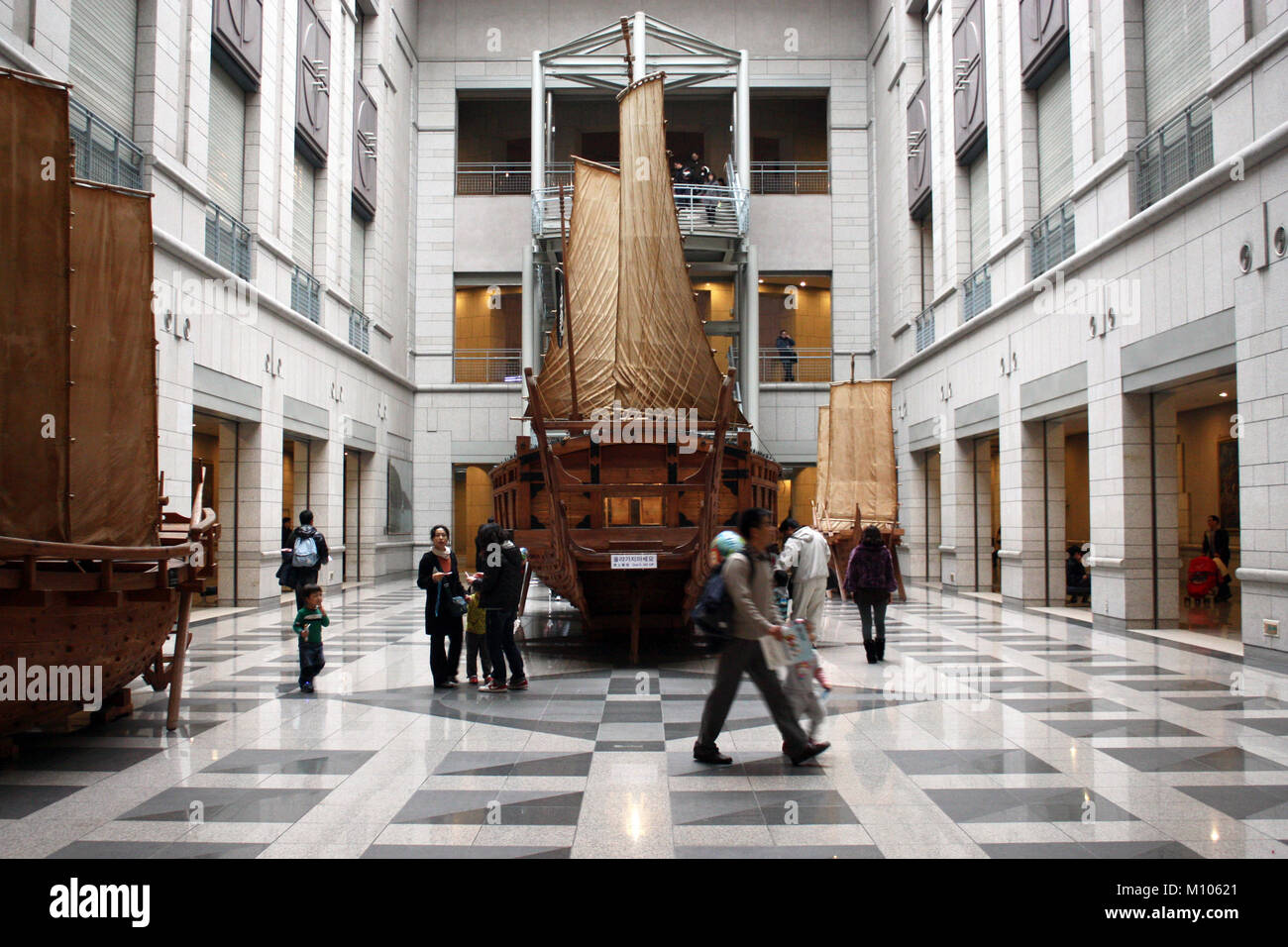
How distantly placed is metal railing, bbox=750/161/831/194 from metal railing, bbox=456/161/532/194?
22.4ft

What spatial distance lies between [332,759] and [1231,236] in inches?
392

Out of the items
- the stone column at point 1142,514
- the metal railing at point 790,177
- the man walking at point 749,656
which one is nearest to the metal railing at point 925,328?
the metal railing at point 790,177

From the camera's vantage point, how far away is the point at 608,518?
1182 cm

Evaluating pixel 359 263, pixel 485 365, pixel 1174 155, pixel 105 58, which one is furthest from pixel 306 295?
pixel 1174 155

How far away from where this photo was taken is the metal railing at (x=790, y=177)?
27.7 metres

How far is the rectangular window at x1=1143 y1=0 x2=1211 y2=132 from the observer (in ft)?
35.8

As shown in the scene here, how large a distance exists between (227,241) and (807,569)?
1074 cm

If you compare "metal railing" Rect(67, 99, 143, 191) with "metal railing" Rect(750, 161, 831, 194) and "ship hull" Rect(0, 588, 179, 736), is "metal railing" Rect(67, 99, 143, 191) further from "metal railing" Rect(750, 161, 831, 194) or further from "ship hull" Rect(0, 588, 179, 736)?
"metal railing" Rect(750, 161, 831, 194)

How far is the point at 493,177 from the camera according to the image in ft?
91.4

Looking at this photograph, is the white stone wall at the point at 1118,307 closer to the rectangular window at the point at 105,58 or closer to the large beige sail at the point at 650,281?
the large beige sail at the point at 650,281

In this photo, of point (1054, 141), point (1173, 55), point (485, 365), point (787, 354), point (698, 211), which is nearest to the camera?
point (1173, 55)

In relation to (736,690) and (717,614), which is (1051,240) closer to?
(717,614)
